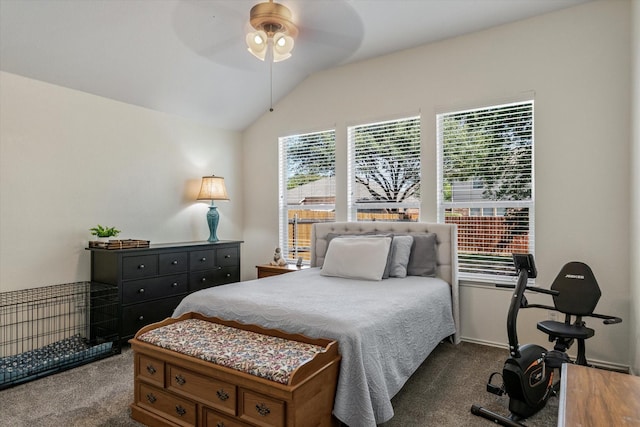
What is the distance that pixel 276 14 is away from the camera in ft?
8.11

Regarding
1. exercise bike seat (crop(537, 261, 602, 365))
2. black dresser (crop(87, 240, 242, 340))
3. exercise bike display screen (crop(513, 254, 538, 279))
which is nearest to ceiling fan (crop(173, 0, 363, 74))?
black dresser (crop(87, 240, 242, 340))

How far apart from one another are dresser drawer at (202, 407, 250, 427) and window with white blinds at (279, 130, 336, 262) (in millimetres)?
2779

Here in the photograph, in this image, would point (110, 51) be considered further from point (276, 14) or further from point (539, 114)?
point (539, 114)

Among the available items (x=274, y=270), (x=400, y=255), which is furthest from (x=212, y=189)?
(x=400, y=255)

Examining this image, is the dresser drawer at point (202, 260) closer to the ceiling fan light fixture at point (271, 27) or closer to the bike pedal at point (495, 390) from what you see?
the ceiling fan light fixture at point (271, 27)

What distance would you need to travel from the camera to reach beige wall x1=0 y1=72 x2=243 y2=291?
10.1ft

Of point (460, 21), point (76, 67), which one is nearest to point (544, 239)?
point (460, 21)

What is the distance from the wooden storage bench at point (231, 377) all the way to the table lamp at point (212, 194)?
2183 millimetres

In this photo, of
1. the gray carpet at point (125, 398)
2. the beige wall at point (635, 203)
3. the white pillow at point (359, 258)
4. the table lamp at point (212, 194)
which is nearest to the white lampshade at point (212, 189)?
the table lamp at point (212, 194)

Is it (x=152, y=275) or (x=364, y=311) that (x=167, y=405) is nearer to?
(x=364, y=311)

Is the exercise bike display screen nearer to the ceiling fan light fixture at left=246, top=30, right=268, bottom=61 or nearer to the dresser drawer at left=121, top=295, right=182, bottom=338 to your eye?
the ceiling fan light fixture at left=246, top=30, right=268, bottom=61

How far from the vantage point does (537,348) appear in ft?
7.36

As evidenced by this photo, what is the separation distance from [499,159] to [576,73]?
0.86 metres

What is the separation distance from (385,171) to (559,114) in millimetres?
1635
